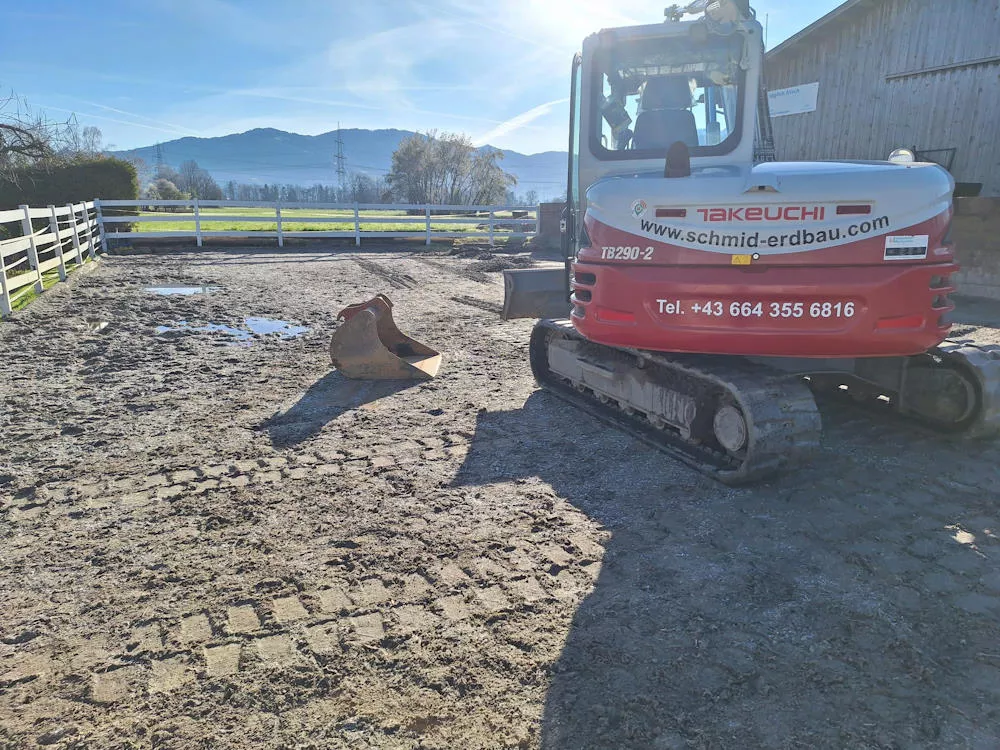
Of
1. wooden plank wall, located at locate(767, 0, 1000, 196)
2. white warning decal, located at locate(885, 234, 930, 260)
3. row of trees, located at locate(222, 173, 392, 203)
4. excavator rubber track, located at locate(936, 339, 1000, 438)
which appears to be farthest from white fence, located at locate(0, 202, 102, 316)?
row of trees, located at locate(222, 173, 392, 203)

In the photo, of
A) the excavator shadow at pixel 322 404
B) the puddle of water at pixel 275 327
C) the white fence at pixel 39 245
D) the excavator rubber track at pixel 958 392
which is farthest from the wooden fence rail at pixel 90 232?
the excavator rubber track at pixel 958 392

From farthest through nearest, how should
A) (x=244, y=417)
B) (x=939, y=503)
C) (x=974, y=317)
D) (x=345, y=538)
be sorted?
(x=974, y=317), (x=244, y=417), (x=939, y=503), (x=345, y=538)

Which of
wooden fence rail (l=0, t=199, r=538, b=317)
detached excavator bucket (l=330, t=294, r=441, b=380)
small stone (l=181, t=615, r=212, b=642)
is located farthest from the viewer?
wooden fence rail (l=0, t=199, r=538, b=317)

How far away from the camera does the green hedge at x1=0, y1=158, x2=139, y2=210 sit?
61.8ft

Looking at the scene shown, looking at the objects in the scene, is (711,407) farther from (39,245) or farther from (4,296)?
(39,245)

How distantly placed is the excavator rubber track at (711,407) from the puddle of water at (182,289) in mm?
8292

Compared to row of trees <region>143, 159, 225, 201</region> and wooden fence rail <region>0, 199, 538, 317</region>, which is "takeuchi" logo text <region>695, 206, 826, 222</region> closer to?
wooden fence rail <region>0, 199, 538, 317</region>

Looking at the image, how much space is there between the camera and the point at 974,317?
924cm

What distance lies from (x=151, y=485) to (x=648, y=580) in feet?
9.90

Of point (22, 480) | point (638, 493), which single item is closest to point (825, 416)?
point (638, 493)

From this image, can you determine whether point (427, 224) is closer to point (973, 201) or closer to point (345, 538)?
point (973, 201)

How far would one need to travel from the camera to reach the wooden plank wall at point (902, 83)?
11.6 meters

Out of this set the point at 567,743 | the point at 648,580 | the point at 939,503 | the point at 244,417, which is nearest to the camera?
the point at 567,743

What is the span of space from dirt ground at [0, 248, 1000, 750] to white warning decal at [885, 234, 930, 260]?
4.66 ft
